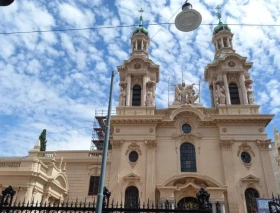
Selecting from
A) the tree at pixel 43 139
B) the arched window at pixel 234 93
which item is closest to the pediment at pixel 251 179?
the arched window at pixel 234 93

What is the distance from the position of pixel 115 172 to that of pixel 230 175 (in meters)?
11.5

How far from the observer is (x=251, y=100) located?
3145cm

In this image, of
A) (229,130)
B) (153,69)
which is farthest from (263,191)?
(153,69)

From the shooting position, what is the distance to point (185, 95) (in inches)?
1264

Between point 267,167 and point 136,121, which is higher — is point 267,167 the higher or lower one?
the lower one

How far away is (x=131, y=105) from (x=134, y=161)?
7.33 metres

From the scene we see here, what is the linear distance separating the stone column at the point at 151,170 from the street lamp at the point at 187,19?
1871 centimetres

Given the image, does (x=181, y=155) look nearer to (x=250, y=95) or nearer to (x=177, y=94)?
(x=177, y=94)

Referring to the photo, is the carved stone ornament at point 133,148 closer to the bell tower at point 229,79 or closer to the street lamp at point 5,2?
the bell tower at point 229,79

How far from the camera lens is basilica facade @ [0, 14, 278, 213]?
25109 millimetres

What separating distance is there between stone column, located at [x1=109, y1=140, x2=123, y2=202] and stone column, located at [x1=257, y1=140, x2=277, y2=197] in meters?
14.3

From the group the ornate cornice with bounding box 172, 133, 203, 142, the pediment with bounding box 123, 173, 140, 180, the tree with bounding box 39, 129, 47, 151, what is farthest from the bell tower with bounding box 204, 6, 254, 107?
the tree with bounding box 39, 129, 47, 151

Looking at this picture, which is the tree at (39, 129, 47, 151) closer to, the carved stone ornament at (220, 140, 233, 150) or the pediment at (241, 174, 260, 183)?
the carved stone ornament at (220, 140, 233, 150)

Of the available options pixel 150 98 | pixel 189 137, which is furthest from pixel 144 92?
pixel 189 137
